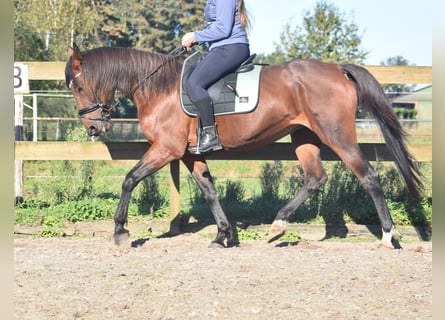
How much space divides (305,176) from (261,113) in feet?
3.51

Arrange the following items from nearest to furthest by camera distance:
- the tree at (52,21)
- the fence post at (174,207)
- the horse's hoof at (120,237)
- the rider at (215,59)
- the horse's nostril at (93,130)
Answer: the rider at (215,59) < the horse's hoof at (120,237) < the horse's nostril at (93,130) < the fence post at (174,207) < the tree at (52,21)

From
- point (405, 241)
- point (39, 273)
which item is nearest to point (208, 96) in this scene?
point (39, 273)

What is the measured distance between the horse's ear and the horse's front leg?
1332 mm

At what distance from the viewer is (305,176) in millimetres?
7109

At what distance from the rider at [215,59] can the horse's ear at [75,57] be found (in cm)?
135

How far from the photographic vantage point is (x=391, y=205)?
25.8ft

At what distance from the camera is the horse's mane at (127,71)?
6777mm

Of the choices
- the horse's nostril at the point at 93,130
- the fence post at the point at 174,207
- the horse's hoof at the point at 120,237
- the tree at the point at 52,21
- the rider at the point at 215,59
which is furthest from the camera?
the tree at the point at 52,21

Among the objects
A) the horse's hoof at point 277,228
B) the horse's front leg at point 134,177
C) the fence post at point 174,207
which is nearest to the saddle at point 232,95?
the horse's front leg at point 134,177

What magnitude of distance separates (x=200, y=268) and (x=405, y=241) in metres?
3.25

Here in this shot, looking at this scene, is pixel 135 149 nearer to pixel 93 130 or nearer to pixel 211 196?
pixel 93 130

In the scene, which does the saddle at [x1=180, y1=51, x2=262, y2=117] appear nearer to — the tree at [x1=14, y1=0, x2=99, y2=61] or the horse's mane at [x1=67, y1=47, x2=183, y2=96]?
the horse's mane at [x1=67, y1=47, x2=183, y2=96]

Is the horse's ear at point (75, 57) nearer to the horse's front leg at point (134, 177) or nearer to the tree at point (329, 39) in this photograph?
the horse's front leg at point (134, 177)

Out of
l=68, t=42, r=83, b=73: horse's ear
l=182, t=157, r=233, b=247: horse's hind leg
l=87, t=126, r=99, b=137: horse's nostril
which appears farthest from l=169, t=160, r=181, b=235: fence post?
l=68, t=42, r=83, b=73: horse's ear
